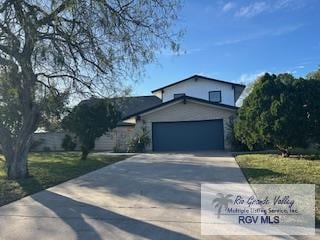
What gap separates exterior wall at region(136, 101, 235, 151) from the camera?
85.0 feet

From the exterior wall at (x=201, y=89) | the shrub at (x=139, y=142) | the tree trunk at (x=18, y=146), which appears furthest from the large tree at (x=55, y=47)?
the exterior wall at (x=201, y=89)

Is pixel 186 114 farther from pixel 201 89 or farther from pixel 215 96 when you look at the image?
pixel 201 89

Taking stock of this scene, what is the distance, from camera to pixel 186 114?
26531 millimetres

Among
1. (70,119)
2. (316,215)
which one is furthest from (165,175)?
(70,119)

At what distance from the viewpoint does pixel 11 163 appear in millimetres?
12859

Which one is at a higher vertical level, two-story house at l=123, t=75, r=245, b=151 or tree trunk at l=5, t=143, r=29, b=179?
two-story house at l=123, t=75, r=245, b=151

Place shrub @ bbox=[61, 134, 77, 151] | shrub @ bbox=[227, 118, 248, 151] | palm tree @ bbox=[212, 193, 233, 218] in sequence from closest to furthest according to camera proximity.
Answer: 1. palm tree @ bbox=[212, 193, 233, 218]
2. shrub @ bbox=[227, 118, 248, 151]
3. shrub @ bbox=[61, 134, 77, 151]

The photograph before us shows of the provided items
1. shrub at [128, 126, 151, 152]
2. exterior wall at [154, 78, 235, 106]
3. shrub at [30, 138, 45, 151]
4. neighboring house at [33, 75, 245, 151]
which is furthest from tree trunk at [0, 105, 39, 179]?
exterior wall at [154, 78, 235, 106]

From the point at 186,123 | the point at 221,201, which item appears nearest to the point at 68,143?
the point at 186,123

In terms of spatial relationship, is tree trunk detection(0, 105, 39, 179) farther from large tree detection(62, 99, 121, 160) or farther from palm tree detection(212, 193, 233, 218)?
palm tree detection(212, 193, 233, 218)

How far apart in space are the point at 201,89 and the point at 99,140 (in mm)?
10486

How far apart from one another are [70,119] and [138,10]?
880 centimetres

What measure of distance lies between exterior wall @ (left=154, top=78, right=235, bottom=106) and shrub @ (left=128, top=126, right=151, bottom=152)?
951 centimetres

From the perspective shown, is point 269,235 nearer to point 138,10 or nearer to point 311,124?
point 138,10
